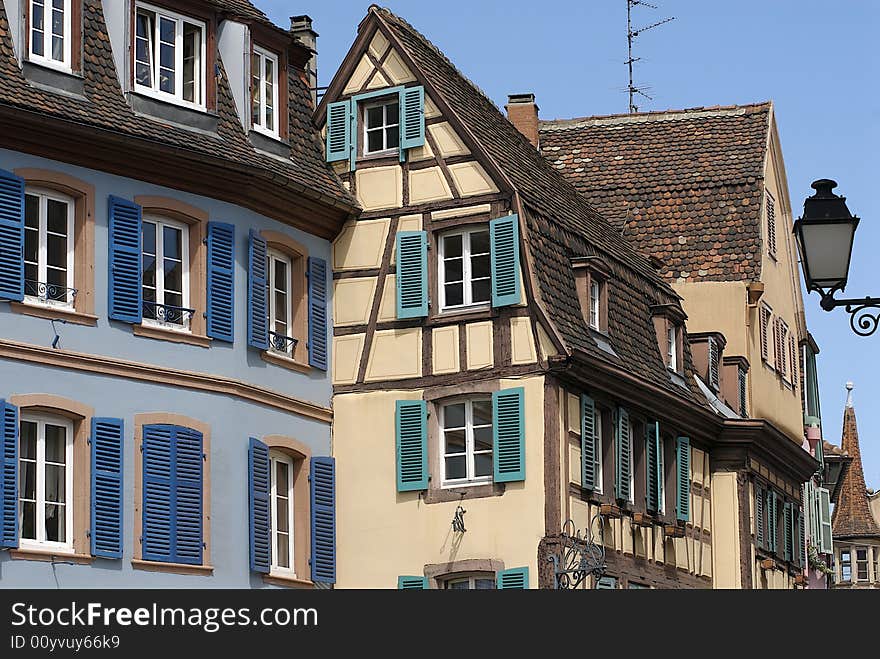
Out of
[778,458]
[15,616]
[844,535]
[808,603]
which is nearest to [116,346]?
[15,616]

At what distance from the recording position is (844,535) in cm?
7294

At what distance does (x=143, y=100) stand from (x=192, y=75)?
119cm

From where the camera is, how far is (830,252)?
656 inches

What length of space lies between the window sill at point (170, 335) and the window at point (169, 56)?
3227 mm

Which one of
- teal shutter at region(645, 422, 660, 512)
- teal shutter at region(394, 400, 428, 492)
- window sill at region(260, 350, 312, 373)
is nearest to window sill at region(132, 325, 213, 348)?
window sill at region(260, 350, 312, 373)

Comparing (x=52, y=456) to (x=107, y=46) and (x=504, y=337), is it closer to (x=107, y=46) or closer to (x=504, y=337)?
(x=107, y=46)

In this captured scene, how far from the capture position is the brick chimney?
4138 cm

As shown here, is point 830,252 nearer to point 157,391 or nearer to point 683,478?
point 157,391

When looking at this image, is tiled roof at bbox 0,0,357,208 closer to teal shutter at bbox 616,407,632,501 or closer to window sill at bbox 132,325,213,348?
window sill at bbox 132,325,213,348

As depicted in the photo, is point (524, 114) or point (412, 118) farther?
point (524, 114)

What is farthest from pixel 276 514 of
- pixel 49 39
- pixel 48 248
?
pixel 49 39

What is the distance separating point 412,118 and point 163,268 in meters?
5.81

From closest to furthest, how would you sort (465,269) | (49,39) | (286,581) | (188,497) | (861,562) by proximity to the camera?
(49,39) < (188,497) < (286,581) < (465,269) < (861,562)

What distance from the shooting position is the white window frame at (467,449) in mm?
30484
